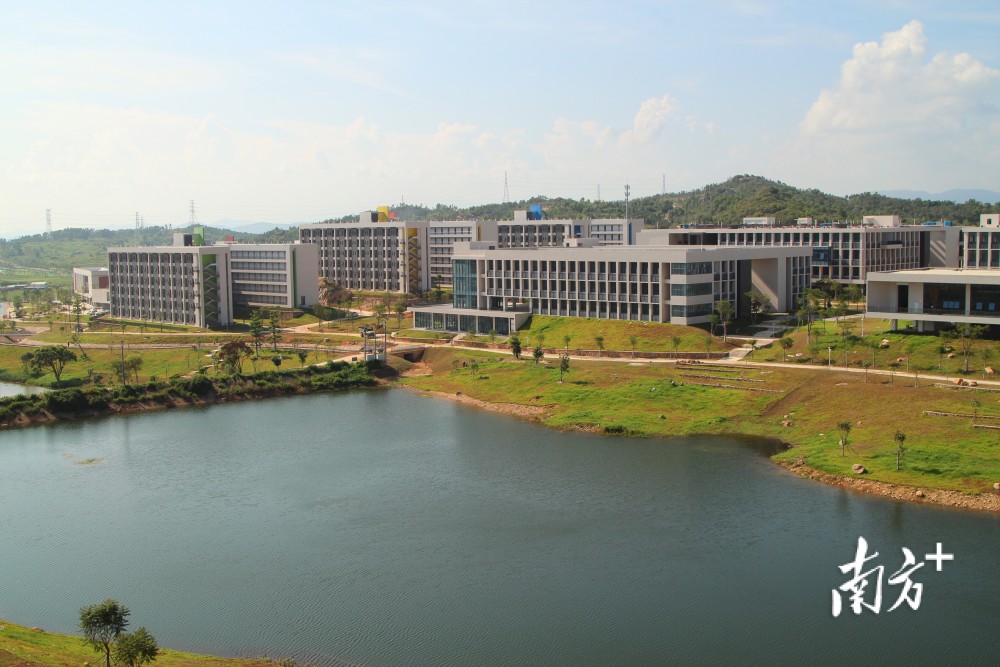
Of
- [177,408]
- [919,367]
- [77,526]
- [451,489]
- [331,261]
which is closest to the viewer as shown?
[77,526]

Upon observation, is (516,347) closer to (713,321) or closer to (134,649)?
(713,321)

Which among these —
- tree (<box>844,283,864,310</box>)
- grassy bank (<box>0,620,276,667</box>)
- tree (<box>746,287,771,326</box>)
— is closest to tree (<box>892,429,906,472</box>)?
grassy bank (<box>0,620,276,667</box>)

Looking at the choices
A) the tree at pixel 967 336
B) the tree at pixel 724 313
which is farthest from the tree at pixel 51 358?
the tree at pixel 967 336

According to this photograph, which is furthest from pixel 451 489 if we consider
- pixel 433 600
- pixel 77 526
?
pixel 77 526

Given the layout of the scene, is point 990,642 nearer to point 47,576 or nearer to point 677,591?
point 677,591

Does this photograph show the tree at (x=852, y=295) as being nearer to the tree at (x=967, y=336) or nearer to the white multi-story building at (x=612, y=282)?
the white multi-story building at (x=612, y=282)

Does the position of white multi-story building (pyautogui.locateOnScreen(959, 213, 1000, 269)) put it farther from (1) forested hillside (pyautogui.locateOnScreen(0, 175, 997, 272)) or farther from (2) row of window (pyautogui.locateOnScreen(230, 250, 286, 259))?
(2) row of window (pyautogui.locateOnScreen(230, 250, 286, 259))
